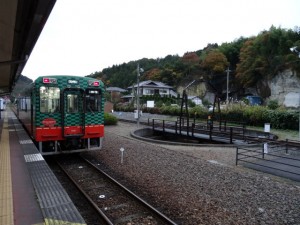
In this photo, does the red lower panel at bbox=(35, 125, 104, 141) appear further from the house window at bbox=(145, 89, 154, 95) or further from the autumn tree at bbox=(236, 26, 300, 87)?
the house window at bbox=(145, 89, 154, 95)

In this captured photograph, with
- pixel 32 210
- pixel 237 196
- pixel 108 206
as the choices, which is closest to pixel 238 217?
pixel 237 196

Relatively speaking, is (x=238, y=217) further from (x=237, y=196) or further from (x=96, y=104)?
(x=96, y=104)

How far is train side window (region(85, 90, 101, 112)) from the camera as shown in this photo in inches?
444

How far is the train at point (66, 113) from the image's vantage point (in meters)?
10.5

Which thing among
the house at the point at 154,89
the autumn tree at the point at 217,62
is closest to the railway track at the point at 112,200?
the house at the point at 154,89

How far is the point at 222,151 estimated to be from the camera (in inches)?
577

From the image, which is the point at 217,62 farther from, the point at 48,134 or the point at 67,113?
the point at 48,134

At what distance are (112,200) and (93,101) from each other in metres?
5.07

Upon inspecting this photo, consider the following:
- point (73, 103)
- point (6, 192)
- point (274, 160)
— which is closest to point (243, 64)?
point (274, 160)

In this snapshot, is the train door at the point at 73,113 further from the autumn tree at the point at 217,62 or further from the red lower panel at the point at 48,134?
the autumn tree at the point at 217,62

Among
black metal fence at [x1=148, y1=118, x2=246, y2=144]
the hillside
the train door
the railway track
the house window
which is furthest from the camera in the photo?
the house window

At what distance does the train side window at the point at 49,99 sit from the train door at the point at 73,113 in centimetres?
23

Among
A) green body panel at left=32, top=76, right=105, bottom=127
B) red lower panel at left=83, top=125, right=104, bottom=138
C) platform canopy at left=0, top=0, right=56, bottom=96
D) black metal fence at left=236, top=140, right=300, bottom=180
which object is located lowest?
black metal fence at left=236, top=140, right=300, bottom=180

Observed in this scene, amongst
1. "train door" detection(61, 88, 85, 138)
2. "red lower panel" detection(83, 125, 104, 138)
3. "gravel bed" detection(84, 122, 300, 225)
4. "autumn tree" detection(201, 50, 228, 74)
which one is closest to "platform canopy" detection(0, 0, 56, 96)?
"train door" detection(61, 88, 85, 138)
